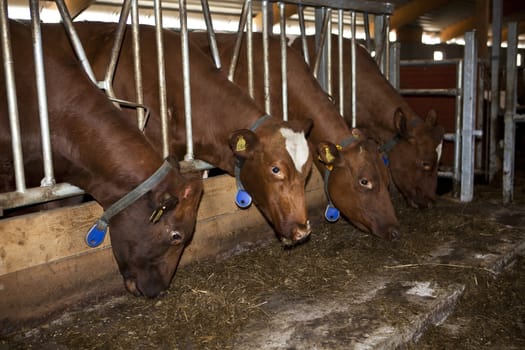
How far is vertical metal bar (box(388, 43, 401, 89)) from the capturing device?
616cm

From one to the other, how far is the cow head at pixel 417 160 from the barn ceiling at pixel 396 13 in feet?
4.44

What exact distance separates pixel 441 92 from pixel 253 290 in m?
3.68

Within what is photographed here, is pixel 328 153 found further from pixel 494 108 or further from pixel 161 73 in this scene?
pixel 494 108

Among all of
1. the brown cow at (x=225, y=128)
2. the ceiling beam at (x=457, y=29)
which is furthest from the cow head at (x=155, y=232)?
the ceiling beam at (x=457, y=29)

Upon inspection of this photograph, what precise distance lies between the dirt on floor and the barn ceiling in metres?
2.17

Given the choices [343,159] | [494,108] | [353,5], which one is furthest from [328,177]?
[494,108]

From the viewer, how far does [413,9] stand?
15.7m

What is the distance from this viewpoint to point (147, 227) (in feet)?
9.60

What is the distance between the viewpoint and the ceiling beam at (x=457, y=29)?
65.3ft

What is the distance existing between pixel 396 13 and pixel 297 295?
14.4 meters

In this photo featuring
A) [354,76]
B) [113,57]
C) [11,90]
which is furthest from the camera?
[354,76]

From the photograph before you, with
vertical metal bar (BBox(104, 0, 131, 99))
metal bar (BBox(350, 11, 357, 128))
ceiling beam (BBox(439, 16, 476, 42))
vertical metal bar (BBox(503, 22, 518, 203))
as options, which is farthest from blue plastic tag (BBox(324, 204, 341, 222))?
ceiling beam (BBox(439, 16, 476, 42))

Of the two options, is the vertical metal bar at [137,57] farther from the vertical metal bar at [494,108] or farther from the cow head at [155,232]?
the vertical metal bar at [494,108]

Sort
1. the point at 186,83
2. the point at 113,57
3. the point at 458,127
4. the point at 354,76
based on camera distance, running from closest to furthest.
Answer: the point at 113,57 → the point at 186,83 → the point at 354,76 → the point at 458,127
